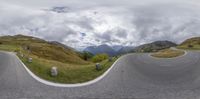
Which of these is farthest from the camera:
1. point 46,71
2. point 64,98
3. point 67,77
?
point 46,71

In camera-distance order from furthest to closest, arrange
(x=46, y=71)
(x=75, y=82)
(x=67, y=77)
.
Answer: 1. (x=46, y=71)
2. (x=67, y=77)
3. (x=75, y=82)

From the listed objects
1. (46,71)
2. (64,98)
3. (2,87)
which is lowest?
(46,71)

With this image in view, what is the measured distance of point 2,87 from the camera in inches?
697

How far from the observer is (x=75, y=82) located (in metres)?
21.7

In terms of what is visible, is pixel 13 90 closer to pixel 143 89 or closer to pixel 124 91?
pixel 124 91

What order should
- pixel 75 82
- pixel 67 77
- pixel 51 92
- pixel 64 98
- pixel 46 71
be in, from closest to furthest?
pixel 64 98 → pixel 51 92 → pixel 75 82 → pixel 67 77 → pixel 46 71

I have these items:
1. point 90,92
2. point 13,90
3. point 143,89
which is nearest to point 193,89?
point 143,89

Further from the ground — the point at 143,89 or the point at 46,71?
the point at 143,89

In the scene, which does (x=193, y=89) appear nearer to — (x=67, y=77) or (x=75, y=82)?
(x=75, y=82)

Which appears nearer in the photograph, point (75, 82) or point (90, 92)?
point (90, 92)

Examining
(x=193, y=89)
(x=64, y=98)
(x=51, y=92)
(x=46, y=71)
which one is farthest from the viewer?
(x=46, y=71)

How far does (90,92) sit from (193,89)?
17.2 ft

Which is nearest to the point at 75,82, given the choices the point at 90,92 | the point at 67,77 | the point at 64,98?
the point at 67,77

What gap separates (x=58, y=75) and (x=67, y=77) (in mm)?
809
